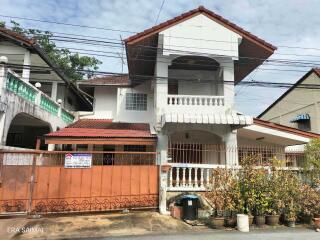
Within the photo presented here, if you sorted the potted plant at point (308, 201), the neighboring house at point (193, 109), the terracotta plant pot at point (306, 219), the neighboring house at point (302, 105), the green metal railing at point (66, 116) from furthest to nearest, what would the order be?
the neighboring house at point (302, 105) → the green metal railing at point (66, 116) → the neighboring house at point (193, 109) → the terracotta plant pot at point (306, 219) → the potted plant at point (308, 201)

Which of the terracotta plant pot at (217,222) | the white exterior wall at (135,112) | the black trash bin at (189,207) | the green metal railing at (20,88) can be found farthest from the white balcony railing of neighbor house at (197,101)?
the green metal railing at (20,88)

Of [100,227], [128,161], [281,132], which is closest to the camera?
[100,227]

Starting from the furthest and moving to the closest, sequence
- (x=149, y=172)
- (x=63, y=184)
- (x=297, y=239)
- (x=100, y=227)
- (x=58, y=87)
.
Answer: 1. (x=58, y=87)
2. (x=149, y=172)
3. (x=63, y=184)
4. (x=100, y=227)
5. (x=297, y=239)

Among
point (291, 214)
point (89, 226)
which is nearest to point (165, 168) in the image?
point (89, 226)

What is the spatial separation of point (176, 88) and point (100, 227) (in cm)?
854

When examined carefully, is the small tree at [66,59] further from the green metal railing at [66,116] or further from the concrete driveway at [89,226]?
the concrete driveway at [89,226]

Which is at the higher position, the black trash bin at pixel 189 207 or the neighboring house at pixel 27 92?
the neighboring house at pixel 27 92

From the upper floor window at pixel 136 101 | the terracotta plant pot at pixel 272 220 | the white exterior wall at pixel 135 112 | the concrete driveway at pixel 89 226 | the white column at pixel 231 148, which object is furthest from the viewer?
the upper floor window at pixel 136 101

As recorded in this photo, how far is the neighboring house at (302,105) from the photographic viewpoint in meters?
19.5

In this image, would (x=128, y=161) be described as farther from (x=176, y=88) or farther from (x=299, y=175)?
(x=299, y=175)

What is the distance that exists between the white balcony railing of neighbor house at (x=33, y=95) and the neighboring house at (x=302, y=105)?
14.6 meters

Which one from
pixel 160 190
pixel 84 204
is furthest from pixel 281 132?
pixel 84 204

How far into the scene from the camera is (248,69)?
47.4 feet

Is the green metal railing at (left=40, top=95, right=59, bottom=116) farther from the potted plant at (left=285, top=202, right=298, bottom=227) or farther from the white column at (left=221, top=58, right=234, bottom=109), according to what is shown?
the potted plant at (left=285, top=202, right=298, bottom=227)
